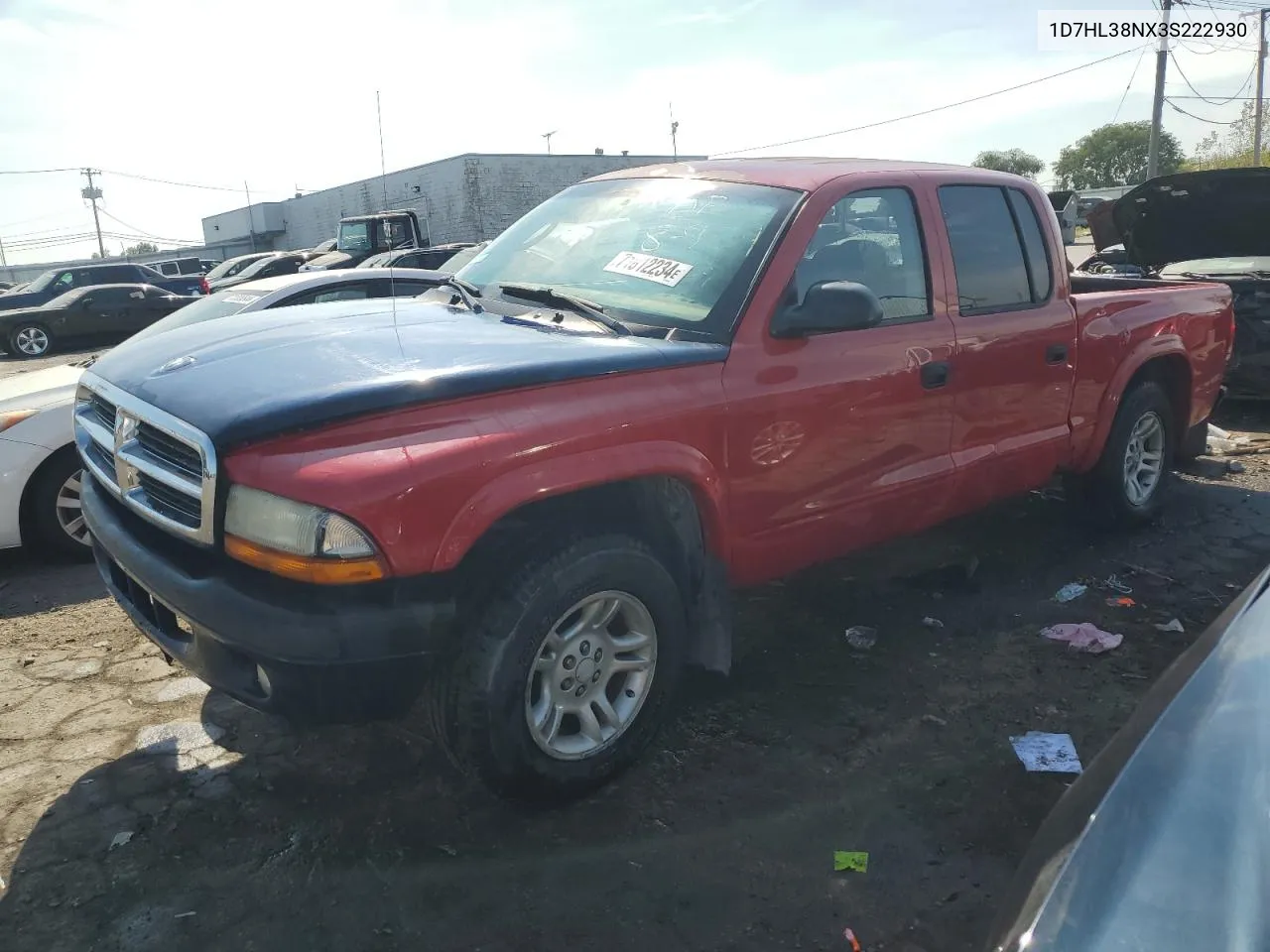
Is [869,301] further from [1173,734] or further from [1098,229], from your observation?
[1098,229]

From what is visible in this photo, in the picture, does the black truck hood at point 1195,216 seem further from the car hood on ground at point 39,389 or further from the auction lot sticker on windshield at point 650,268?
the car hood on ground at point 39,389

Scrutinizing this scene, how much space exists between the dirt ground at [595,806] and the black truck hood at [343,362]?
4.09 feet

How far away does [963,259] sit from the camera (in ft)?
13.1

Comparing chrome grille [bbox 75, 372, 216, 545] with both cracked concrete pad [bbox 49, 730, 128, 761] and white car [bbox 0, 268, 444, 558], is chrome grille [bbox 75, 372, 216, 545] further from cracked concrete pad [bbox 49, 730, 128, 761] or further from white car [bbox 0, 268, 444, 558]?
white car [bbox 0, 268, 444, 558]

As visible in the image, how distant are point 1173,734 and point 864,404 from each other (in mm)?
1922

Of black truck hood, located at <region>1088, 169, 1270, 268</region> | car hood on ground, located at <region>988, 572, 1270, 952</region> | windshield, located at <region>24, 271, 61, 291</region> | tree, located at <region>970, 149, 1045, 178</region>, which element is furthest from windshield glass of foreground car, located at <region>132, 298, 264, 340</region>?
tree, located at <region>970, 149, 1045, 178</region>

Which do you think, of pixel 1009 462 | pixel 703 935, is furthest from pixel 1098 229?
pixel 703 935

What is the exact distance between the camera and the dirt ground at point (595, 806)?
2498mm

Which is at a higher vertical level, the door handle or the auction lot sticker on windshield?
the auction lot sticker on windshield

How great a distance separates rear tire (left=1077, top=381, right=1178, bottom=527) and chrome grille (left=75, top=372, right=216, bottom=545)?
4.38m

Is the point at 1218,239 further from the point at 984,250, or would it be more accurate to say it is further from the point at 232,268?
the point at 232,268

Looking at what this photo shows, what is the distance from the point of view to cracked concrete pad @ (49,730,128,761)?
128 inches

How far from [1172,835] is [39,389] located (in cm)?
545

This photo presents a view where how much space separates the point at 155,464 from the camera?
268 centimetres
